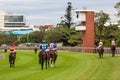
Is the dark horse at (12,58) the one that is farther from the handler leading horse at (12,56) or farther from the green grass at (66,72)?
the green grass at (66,72)

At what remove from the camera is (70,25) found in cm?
12669

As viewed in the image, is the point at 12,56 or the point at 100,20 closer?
the point at 12,56

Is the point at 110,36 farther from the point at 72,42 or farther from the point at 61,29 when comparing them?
the point at 61,29

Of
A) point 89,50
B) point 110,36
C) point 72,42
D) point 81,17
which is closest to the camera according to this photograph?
point 89,50

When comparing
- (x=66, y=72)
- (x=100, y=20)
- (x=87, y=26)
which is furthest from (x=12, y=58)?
(x=100, y=20)

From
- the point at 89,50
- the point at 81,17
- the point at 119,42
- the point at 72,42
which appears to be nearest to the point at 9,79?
the point at 89,50

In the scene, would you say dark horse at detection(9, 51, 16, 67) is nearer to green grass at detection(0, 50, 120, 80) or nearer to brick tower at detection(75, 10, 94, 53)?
green grass at detection(0, 50, 120, 80)

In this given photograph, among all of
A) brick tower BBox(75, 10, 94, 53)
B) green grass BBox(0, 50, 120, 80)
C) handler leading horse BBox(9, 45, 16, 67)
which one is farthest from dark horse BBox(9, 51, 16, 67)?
brick tower BBox(75, 10, 94, 53)

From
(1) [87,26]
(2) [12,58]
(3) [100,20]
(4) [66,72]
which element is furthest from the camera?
(3) [100,20]

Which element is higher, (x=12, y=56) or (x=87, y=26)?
(x=87, y=26)

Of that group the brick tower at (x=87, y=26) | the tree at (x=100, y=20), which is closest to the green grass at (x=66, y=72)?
the brick tower at (x=87, y=26)

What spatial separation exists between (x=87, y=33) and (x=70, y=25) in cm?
4723

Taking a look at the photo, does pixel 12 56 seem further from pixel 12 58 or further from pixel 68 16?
pixel 68 16

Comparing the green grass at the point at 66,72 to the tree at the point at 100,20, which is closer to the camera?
the green grass at the point at 66,72
